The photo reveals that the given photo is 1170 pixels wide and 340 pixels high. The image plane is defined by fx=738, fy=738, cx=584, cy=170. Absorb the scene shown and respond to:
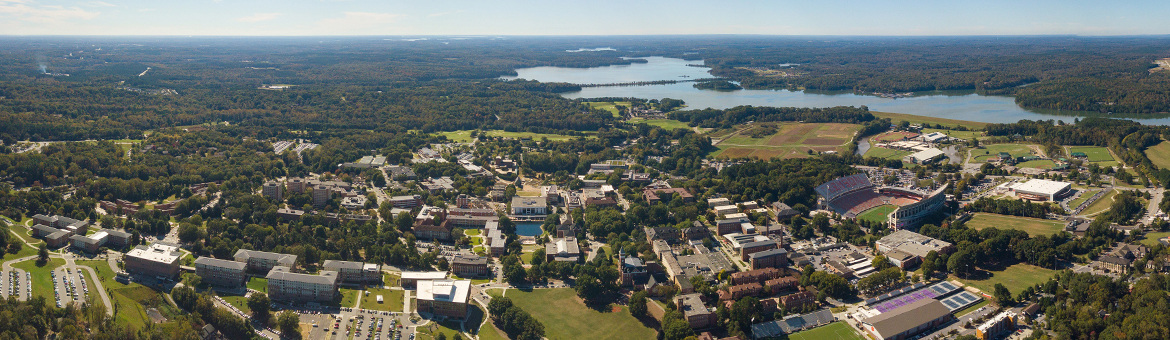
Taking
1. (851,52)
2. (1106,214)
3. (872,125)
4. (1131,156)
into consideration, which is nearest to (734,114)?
(872,125)

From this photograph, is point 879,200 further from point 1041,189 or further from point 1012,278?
point 1012,278

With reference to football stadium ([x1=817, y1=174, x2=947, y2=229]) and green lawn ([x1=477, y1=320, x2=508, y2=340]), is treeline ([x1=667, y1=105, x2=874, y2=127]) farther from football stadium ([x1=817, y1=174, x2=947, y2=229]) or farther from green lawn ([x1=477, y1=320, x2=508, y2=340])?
green lawn ([x1=477, y1=320, x2=508, y2=340])

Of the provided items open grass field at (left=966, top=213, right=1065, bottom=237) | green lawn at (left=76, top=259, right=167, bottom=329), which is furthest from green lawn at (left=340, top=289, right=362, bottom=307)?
open grass field at (left=966, top=213, right=1065, bottom=237)

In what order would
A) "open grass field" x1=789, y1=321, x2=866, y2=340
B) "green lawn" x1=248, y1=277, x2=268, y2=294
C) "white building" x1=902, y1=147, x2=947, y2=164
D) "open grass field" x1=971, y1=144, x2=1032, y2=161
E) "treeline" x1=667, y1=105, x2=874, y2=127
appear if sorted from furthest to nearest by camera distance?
"treeline" x1=667, y1=105, x2=874, y2=127, "open grass field" x1=971, y1=144, x2=1032, y2=161, "white building" x1=902, y1=147, x2=947, y2=164, "green lawn" x1=248, y1=277, x2=268, y2=294, "open grass field" x1=789, y1=321, x2=866, y2=340

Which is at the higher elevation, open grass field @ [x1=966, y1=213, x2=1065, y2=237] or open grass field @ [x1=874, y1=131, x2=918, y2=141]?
open grass field @ [x1=966, y1=213, x2=1065, y2=237]

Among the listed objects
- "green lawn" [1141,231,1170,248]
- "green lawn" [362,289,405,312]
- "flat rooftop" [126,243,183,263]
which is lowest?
"green lawn" [362,289,405,312]

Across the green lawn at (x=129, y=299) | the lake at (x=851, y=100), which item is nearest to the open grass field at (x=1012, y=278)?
the green lawn at (x=129, y=299)

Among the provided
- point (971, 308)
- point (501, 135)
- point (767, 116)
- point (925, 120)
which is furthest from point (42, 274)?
point (925, 120)
